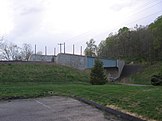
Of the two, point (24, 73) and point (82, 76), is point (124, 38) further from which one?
point (24, 73)

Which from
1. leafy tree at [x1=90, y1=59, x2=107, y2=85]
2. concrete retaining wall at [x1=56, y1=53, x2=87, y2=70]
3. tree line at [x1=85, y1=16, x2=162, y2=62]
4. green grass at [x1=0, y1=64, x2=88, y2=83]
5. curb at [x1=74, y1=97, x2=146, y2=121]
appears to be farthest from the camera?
tree line at [x1=85, y1=16, x2=162, y2=62]

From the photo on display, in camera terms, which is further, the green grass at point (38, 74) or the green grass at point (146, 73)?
the green grass at point (146, 73)

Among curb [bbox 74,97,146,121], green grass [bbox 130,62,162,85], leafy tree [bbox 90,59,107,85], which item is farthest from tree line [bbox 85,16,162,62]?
curb [bbox 74,97,146,121]

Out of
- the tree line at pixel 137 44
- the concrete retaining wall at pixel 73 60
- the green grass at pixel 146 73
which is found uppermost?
the tree line at pixel 137 44

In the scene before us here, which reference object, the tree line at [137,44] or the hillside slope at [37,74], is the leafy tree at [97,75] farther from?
the tree line at [137,44]

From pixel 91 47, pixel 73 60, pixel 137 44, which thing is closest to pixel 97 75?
pixel 73 60

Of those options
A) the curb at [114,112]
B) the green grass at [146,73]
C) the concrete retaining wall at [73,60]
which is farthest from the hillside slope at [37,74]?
the green grass at [146,73]

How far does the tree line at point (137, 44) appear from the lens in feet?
291

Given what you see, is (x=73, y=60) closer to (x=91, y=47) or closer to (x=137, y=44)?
(x=137, y=44)

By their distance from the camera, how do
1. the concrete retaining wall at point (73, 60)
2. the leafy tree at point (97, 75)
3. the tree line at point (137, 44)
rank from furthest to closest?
the tree line at point (137, 44)
the concrete retaining wall at point (73, 60)
the leafy tree at point (97, 75)

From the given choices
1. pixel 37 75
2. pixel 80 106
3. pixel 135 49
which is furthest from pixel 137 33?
pixel 80 106

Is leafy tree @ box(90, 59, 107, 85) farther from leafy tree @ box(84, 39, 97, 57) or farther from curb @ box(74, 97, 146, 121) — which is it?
leafy tree @ box(84, 39, 97, 57)

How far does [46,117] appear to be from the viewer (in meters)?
10.3

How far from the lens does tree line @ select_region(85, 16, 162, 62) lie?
3489 inches
